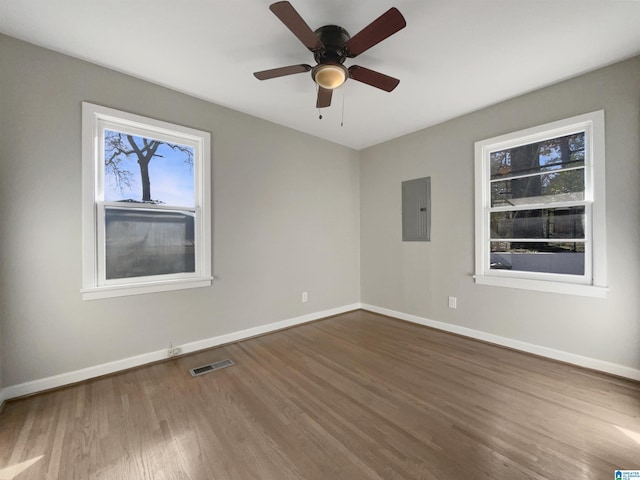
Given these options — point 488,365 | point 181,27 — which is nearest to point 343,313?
point 488,365

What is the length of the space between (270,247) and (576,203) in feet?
10.7

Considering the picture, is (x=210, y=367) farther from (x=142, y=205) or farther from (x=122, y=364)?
(x=142, y=205)

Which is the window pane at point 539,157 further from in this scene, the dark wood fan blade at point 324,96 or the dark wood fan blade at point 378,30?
the dark wood fan blade at point 378,30

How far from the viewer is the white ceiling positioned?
1746 millimetres

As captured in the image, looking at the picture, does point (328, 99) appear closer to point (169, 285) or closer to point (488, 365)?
point (169, 285)

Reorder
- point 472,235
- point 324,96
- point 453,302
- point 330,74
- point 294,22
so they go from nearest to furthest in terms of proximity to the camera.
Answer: point 294,22
point 330,74
point 324,96
point 472,235
point 453,302

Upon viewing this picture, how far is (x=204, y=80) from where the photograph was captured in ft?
8.35

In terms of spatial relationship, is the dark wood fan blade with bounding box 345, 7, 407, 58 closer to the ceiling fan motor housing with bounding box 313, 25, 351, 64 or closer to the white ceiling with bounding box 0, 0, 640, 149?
the ceiling fan motor housing with bounding box 313, 25, 351, 64

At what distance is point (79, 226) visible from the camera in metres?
2.23

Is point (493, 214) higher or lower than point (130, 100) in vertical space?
lower

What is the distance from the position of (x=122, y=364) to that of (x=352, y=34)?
3390 mm

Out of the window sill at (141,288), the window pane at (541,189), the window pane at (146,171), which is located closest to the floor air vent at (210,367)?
the window sill at (141,288)

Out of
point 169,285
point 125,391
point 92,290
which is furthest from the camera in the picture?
point 169,285

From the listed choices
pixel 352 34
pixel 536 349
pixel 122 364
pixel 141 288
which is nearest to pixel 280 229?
pixel 141 288
